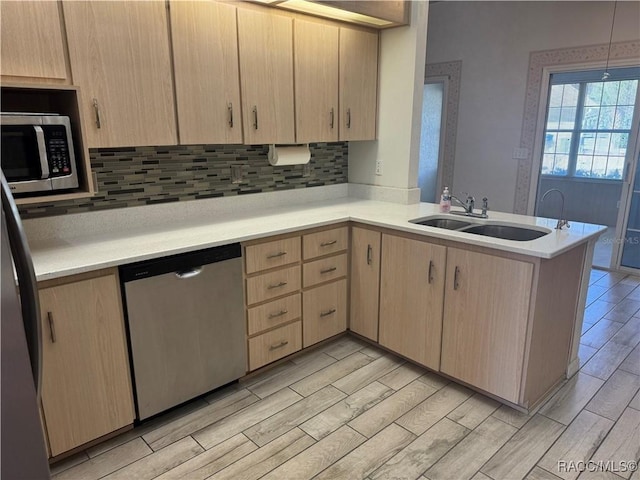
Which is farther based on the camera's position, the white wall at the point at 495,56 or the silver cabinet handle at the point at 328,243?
the white wall at the point at 495,56

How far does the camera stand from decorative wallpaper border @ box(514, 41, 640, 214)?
3852mm

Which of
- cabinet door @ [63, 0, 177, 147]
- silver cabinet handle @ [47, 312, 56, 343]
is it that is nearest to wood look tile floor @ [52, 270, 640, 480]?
silver cabinet handle @ [47, 312, 56, 343]

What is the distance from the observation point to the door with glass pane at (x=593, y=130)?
4.18 m

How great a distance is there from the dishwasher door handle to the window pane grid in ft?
13.2

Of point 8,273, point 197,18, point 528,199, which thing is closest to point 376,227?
point 197,18

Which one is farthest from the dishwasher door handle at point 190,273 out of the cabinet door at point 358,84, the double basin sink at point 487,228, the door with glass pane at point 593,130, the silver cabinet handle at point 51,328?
the door with glass pane at point 593,130

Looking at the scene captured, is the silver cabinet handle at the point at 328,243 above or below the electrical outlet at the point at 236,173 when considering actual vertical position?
below

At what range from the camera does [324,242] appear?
2688mm

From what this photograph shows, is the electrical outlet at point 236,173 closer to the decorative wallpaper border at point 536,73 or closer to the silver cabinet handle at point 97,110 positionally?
the silver cabinet handle at point 97,110

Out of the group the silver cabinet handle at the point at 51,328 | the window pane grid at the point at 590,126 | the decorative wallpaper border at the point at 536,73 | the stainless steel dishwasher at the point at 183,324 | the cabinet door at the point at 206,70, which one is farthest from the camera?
the window pane grid at the point at 590,126

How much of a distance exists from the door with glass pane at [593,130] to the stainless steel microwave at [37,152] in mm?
4384

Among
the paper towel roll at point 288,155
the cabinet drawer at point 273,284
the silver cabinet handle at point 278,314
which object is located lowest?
the silver cabinet handle at point 278,314

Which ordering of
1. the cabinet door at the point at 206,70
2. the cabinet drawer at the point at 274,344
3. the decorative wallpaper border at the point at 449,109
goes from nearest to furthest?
the cabinet door at the point at 206,70, the cabinet drawer at the point at 274,344, the decorative wallpaper border at the point at 449,109

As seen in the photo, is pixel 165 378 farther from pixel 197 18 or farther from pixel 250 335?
pixel 197 18
